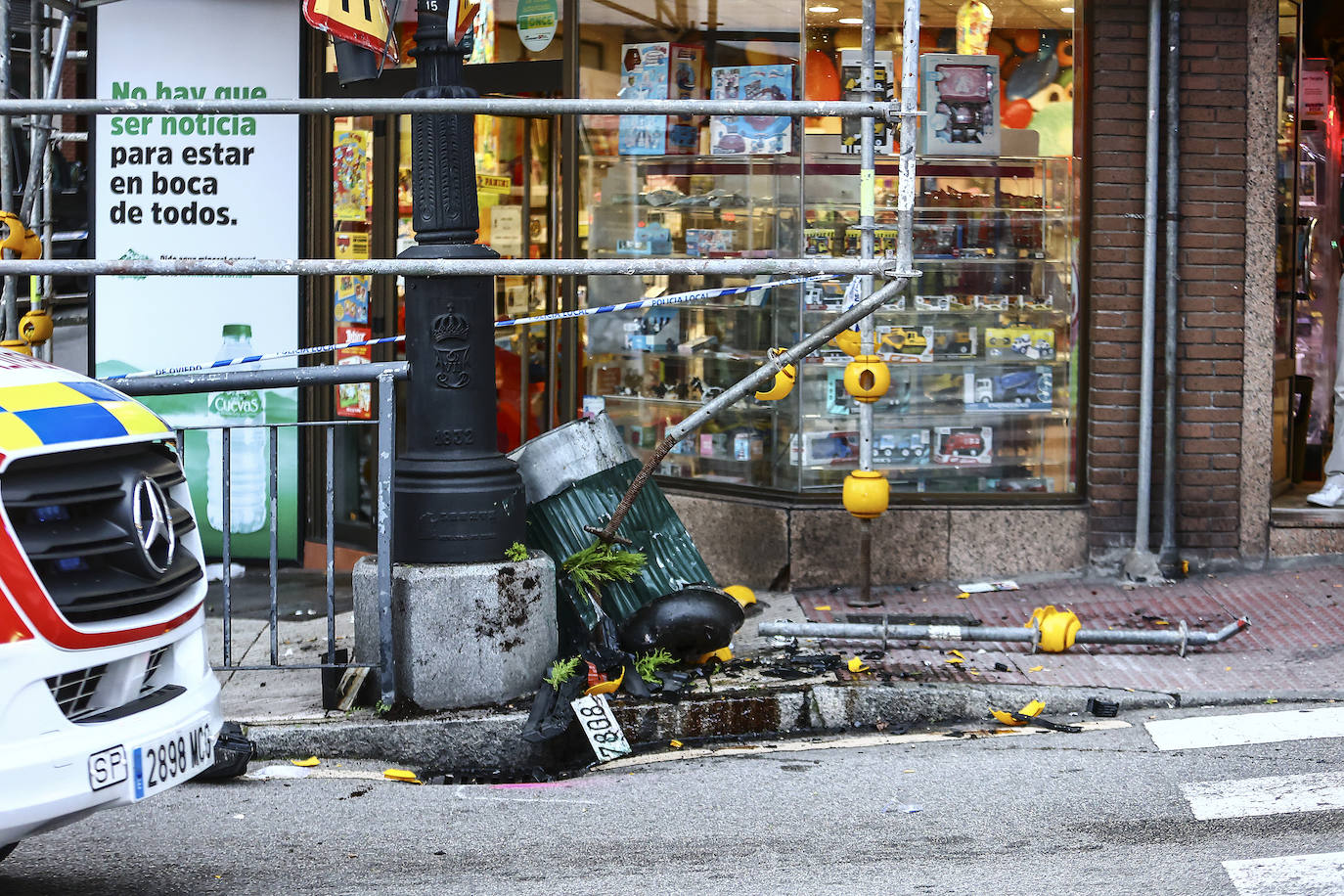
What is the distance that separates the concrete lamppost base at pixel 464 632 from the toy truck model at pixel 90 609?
5.43 ft

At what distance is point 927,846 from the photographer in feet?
15.7

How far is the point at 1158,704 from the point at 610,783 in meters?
2.41

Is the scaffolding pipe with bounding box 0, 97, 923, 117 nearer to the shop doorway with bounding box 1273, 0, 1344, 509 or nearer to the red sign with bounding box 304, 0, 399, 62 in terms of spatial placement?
the red sign with bounding box 304, 0, 399, 62

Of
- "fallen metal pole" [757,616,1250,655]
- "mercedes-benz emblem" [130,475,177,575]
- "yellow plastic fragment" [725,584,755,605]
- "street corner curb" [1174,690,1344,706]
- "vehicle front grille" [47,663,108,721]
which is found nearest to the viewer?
"vehicle front grille" [47,663,108,721]

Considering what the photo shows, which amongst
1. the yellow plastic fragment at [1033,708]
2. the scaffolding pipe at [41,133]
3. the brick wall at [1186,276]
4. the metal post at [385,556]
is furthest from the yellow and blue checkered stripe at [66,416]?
the brick wall at [1186,276]

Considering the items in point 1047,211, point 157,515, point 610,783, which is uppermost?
point 1047,211

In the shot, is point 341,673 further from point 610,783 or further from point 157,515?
point 157,515

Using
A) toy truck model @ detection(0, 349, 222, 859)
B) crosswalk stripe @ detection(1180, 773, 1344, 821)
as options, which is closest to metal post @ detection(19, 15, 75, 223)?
toy truck model @ detection(0, 349, 222, 859)

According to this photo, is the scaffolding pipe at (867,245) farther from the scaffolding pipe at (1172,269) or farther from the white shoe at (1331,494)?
the white shoe at (1331,494)

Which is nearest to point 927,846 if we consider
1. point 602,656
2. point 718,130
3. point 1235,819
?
point 1235,819

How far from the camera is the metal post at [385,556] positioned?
591 centimetres

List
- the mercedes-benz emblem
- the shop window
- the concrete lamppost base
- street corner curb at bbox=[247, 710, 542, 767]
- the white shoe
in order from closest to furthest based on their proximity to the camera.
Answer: the mercedes-benz emblem < street corner curb at bbox=[247, 710, 542, 767] < the concrete lamppost base < the shop window < the white shoe

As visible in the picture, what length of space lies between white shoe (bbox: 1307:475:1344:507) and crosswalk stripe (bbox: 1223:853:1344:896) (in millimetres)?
5007

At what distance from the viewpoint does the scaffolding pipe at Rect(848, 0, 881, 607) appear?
6664 mm
